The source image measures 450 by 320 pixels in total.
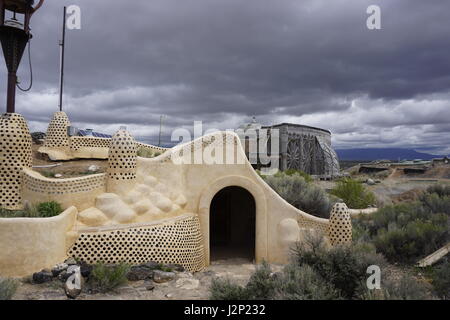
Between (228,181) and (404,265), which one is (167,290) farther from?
(404,265)

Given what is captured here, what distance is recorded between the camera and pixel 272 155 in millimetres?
24125

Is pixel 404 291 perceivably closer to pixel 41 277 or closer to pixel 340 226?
pixel 340 226

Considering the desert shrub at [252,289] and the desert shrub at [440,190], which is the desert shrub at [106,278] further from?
the desert shrub at [440,190]

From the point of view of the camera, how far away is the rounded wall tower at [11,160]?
28.9ft

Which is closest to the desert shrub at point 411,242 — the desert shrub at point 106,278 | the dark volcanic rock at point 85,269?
the desert shrub at point 106,278

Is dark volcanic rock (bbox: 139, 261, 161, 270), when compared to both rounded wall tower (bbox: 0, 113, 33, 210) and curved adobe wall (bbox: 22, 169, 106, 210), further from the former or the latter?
rounded wall tower (bbox: 0, 113, 33, 210)

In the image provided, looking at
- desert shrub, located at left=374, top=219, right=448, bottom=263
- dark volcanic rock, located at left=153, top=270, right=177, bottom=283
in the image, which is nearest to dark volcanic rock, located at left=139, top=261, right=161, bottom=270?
dark volcanic rock, located at left=153, top=270, right=177, bottom=283

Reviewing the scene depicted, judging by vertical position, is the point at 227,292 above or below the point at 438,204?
below

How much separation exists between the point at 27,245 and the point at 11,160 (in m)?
2.98

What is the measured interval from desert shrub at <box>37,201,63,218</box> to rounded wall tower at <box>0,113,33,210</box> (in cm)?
111

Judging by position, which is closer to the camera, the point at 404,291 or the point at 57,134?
the point at 404,291

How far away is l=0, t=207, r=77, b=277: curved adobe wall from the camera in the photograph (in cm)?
707

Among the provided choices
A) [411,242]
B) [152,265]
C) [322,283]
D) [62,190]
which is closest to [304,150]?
[411,242]

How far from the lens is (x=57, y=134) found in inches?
546
